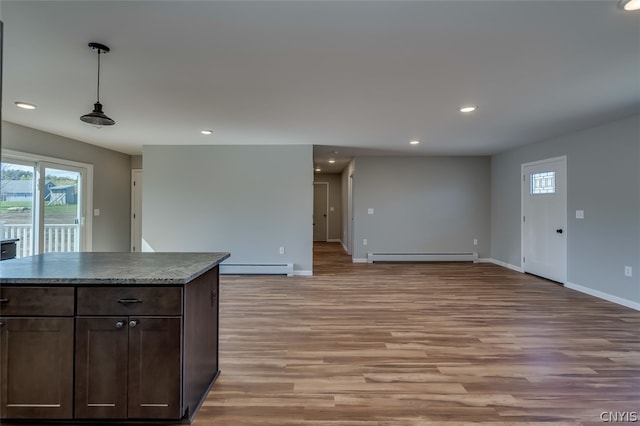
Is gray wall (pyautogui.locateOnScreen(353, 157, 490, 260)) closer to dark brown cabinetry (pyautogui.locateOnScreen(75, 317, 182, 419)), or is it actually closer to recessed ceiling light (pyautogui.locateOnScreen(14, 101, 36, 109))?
recessed ceiling light (pyautogui.locateOnScreen(14, 101, 36, 109))

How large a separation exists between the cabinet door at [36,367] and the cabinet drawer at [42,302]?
0.04 meters

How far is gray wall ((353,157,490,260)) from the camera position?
7.29m

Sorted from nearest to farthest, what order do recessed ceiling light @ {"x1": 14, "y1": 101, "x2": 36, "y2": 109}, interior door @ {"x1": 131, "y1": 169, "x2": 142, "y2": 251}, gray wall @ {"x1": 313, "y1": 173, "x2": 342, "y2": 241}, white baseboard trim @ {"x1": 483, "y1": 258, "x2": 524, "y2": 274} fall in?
recessed ceiling light @ {"x1": 14, "y1": 101, "x2": 36, "y2": 109} → white baseboard trim @ {"x1": 483, "y1": 258, "x2": 524, "y2": 274} → interior door @ {"x1": 131, "y1": 169, "x2": 142, "y2": 251} → gray wall @ {"x1": 313, "y1": 173, "x2": 342, "y2": 241}

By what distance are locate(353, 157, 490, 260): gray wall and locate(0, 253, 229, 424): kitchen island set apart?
5.73 meters

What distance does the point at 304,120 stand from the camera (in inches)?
165

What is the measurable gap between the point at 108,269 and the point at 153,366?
2.06 ft

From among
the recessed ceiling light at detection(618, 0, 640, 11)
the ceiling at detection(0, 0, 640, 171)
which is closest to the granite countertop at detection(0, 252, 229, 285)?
the ceiling at detection(0, 0, 640, 171)

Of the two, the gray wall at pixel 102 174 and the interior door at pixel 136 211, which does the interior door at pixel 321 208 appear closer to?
the interior door at pixel 136 211

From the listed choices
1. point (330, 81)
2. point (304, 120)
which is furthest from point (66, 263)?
point (304, 120)

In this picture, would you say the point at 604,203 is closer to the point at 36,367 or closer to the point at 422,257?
the point at 422,257

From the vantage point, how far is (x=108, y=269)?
77.4 inches

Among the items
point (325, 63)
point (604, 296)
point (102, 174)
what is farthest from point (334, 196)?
point (325, 63)

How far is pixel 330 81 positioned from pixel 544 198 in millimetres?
4584

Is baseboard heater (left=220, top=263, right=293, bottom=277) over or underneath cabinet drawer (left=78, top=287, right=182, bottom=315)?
underneath
